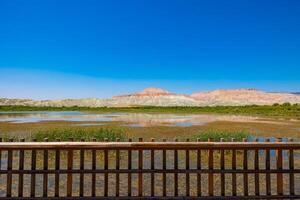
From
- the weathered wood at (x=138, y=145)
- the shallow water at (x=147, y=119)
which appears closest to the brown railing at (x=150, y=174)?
the weathered wood at (x=138, y=145)

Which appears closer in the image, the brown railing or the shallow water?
the brown railing

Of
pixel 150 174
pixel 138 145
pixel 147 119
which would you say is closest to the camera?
pixel 138 145

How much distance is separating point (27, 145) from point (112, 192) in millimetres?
3711

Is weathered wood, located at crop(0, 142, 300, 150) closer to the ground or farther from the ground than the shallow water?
farther from the ground

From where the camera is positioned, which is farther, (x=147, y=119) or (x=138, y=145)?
(x=147, y=119)

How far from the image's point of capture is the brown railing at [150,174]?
5.19 m

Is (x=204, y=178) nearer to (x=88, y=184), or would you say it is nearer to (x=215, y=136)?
(x=88, y=184)

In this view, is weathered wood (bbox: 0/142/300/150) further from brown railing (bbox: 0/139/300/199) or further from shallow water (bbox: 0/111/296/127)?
shallow water (bbox: 0/111/296/127)

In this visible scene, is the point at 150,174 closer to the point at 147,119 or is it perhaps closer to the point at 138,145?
the point at 138,145

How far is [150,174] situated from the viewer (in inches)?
392

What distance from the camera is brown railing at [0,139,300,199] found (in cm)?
519

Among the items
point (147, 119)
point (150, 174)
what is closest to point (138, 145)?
point (150, 174)

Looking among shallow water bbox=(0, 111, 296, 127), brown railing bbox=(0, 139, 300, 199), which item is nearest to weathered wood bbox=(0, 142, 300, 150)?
brown railing bbox=(0, 139, 300, 199)

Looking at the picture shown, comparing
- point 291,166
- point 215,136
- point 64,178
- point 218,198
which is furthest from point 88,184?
point 215,136
